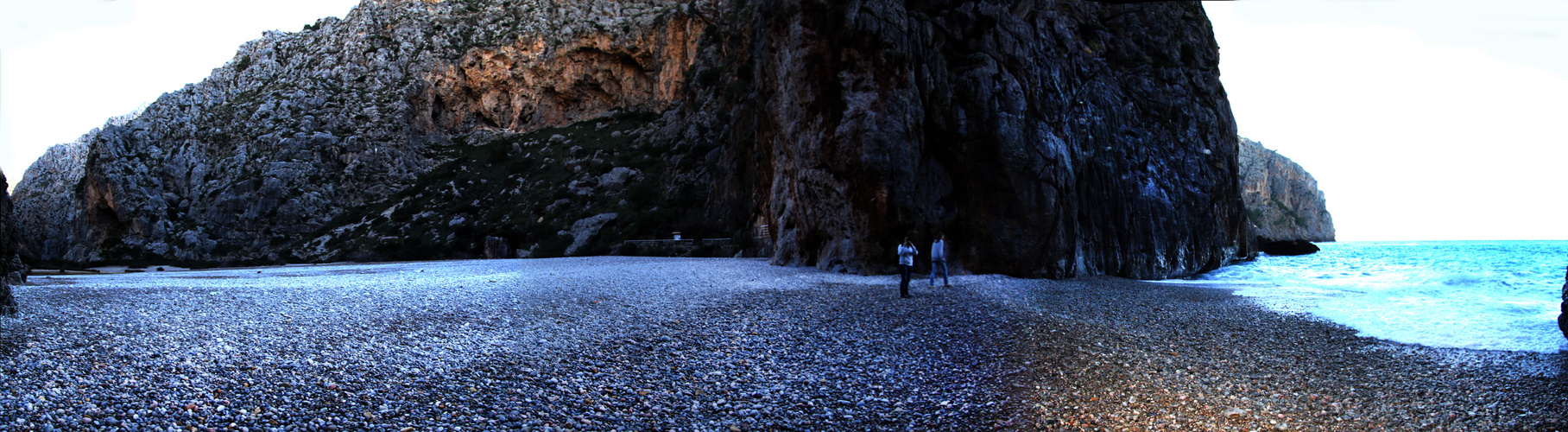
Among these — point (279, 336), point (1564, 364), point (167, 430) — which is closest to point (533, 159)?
point (279, 336)

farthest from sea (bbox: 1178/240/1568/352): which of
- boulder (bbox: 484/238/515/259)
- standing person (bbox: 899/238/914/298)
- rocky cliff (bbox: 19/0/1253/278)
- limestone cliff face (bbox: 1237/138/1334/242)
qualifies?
limestone cliff face (bbox: 1237/138/1334/242)

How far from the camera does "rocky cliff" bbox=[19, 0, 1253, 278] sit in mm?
19234

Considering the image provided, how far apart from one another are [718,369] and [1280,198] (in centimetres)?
11389

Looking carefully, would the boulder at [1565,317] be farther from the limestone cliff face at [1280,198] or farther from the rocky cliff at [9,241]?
the limestone cliff face at [1280,198]

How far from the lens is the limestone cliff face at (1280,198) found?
8750 centimetres

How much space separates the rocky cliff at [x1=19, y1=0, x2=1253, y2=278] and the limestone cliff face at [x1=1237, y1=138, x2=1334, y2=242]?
215 ft

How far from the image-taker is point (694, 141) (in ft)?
134

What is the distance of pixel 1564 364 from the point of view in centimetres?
739

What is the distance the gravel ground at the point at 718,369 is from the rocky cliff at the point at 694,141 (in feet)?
28.5

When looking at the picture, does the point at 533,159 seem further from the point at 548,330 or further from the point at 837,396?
the point at 837,396

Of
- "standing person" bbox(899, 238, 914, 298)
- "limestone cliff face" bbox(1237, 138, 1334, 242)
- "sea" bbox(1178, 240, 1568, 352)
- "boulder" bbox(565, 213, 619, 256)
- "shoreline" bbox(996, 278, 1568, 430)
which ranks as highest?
"limestone cliff face" bbox(1237, 138, 1334, 242)

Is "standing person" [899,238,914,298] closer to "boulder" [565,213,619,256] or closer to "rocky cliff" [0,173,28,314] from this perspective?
"rocky cliff" [0,173,28,314]

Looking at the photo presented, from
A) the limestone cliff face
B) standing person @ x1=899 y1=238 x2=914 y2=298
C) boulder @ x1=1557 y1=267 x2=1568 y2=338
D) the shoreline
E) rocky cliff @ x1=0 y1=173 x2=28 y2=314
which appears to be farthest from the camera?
the limestone cliff face

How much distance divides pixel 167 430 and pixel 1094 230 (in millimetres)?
21397
